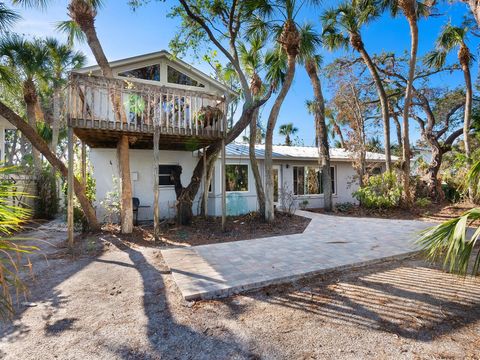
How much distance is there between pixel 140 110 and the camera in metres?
7.27

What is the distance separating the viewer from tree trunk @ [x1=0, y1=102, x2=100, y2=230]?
659cm

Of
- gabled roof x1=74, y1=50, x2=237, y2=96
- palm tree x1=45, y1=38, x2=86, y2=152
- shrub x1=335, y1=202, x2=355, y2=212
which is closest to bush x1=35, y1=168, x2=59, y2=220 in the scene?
palm tree x1=45, y1=38, x2=86, y2=152

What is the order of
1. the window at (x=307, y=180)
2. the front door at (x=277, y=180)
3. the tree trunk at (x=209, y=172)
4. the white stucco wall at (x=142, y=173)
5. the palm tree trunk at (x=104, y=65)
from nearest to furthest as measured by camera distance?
the palm tree trunk at (x=104, y=65) → the tree trunk at (x=209, y=172) → the white stucco wall at (x=142, y=173) → the front door at (x=277, y=180) → the window at (x=307, y=180)

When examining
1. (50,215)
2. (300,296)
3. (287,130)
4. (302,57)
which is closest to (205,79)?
(302,57)

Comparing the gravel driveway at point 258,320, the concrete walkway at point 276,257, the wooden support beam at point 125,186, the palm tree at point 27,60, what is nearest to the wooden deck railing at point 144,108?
the wooden support beam at point 125,186

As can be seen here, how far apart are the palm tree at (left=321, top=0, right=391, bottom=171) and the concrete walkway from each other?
243 inches

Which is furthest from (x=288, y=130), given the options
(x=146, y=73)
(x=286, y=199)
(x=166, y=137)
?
(x=166, y=137)

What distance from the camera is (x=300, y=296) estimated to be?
3.83 meters

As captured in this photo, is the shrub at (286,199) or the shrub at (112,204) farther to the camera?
the shrub at (286,199)

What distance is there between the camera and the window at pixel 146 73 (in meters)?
10.8

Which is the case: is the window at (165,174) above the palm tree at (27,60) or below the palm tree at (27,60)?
below

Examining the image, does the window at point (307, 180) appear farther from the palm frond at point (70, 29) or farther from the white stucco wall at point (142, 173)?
the palm frond at point (70, 29)

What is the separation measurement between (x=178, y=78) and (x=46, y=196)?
7.50 m

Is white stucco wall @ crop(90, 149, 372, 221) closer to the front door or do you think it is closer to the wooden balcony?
the front door
